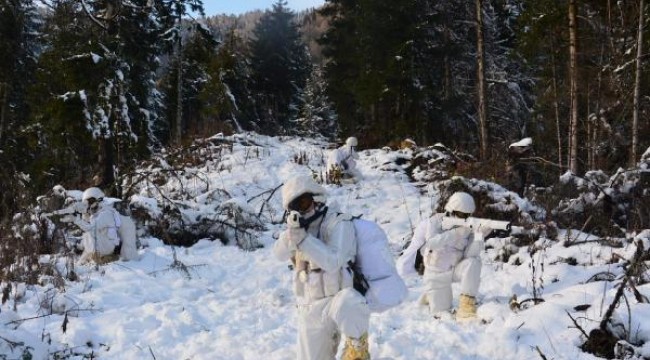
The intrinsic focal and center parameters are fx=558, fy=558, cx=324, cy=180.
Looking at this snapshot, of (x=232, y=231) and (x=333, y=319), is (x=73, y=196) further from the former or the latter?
(x=333, y=319)

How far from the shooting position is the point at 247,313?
689 cm

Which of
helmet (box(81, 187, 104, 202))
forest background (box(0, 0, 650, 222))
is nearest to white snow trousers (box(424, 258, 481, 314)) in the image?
forest background (box(0, 0, 650, 222))

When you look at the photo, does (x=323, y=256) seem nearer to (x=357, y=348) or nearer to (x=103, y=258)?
(x=357, y=348)

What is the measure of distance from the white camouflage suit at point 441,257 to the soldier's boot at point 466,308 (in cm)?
24

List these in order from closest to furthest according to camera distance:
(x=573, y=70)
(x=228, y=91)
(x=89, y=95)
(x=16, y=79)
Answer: (x=573, y=70)
(x=89, y=95)
(x=16, y=79)
(x=228, y=91)

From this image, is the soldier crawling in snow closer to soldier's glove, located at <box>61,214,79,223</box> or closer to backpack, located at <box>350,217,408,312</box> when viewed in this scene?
soldier's glove, located at <box>61,214,79,223</box>

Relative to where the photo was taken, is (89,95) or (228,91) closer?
(89,95)

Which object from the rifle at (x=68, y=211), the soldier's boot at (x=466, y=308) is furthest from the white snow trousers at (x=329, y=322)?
the rifle at (x=68, y=211)

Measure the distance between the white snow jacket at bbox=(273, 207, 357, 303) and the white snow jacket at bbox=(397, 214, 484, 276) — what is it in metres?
2.60

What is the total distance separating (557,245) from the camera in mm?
8570

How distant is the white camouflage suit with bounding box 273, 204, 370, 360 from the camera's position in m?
4.09

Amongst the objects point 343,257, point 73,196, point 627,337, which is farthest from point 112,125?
point 627,337

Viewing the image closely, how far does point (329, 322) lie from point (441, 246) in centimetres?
290

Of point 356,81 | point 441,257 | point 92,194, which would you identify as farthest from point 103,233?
point 356,81
